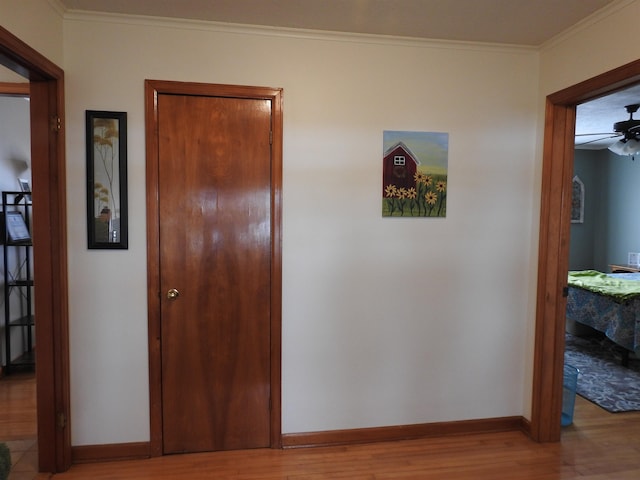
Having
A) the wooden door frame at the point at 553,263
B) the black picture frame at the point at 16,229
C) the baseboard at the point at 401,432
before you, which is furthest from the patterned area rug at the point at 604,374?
the black picture frame at the point at 16,229

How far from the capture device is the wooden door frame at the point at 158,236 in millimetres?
2109

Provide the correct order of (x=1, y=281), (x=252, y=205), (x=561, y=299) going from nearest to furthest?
(x=252, y=205)
(x=561, y=299)
(x=1, y=281)

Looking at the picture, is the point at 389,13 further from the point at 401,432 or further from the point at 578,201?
the point at 578,201

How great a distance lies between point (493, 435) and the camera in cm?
250

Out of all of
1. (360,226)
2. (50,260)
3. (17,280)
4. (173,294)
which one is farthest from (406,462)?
(17,280)

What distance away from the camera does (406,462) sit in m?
2.22

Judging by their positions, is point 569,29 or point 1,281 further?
point 1,281

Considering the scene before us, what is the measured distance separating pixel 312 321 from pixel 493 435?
4.54ft

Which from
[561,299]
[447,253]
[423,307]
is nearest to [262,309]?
[423,307]

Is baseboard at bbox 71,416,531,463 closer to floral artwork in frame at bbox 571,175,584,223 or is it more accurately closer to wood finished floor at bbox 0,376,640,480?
wood finished floor at bbox 0,376,640,480

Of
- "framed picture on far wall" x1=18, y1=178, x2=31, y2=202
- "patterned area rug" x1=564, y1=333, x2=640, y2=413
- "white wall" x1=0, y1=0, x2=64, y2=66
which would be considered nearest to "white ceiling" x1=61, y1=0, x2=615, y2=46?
"white wall" x1=0, y1=0, x2=64, y2=66

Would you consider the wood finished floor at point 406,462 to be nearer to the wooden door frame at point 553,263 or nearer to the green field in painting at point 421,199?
the wooden door frame at point 553,263

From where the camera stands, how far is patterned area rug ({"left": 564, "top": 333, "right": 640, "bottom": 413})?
301 cm

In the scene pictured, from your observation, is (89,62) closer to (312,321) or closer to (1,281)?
(312,321)
